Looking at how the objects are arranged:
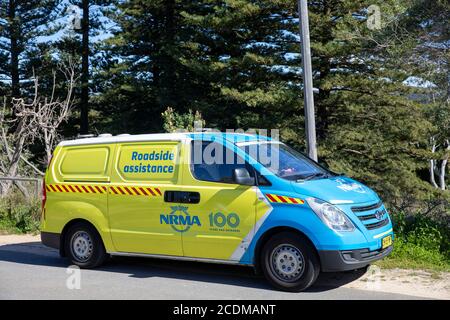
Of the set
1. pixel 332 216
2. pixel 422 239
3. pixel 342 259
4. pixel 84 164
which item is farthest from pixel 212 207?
pixel 422 239

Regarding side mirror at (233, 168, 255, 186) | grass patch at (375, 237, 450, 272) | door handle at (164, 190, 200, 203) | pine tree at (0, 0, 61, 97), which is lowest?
grass patch at (375, 237, 450, 272)

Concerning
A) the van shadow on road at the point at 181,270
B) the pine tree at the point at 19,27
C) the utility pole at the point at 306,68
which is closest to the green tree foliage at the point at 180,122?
the utility pole at the point at 306,68

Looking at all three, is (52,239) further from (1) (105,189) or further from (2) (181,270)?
(2) (181,270)

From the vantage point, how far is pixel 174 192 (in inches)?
289

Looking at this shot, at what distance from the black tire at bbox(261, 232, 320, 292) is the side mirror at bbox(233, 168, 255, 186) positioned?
738 mm

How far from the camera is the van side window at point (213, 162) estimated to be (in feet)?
23.2

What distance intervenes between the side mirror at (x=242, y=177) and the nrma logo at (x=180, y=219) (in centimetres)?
81

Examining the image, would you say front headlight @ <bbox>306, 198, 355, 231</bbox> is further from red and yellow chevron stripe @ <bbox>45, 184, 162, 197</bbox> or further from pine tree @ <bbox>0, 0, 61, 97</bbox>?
pine tree @ <bbox>0, 0, 61, 97</bbox>

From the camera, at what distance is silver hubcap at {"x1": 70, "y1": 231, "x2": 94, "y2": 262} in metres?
8.12

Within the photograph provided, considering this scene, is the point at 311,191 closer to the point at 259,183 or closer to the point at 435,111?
the point at 259,183

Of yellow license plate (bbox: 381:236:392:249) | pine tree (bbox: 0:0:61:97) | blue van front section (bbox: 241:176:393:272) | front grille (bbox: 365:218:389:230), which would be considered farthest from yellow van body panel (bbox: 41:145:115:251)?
pine tree (bbox: 0:0:61:97)

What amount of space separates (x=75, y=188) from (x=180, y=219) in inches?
76.4

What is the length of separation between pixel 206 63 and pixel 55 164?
2144 centimetres
